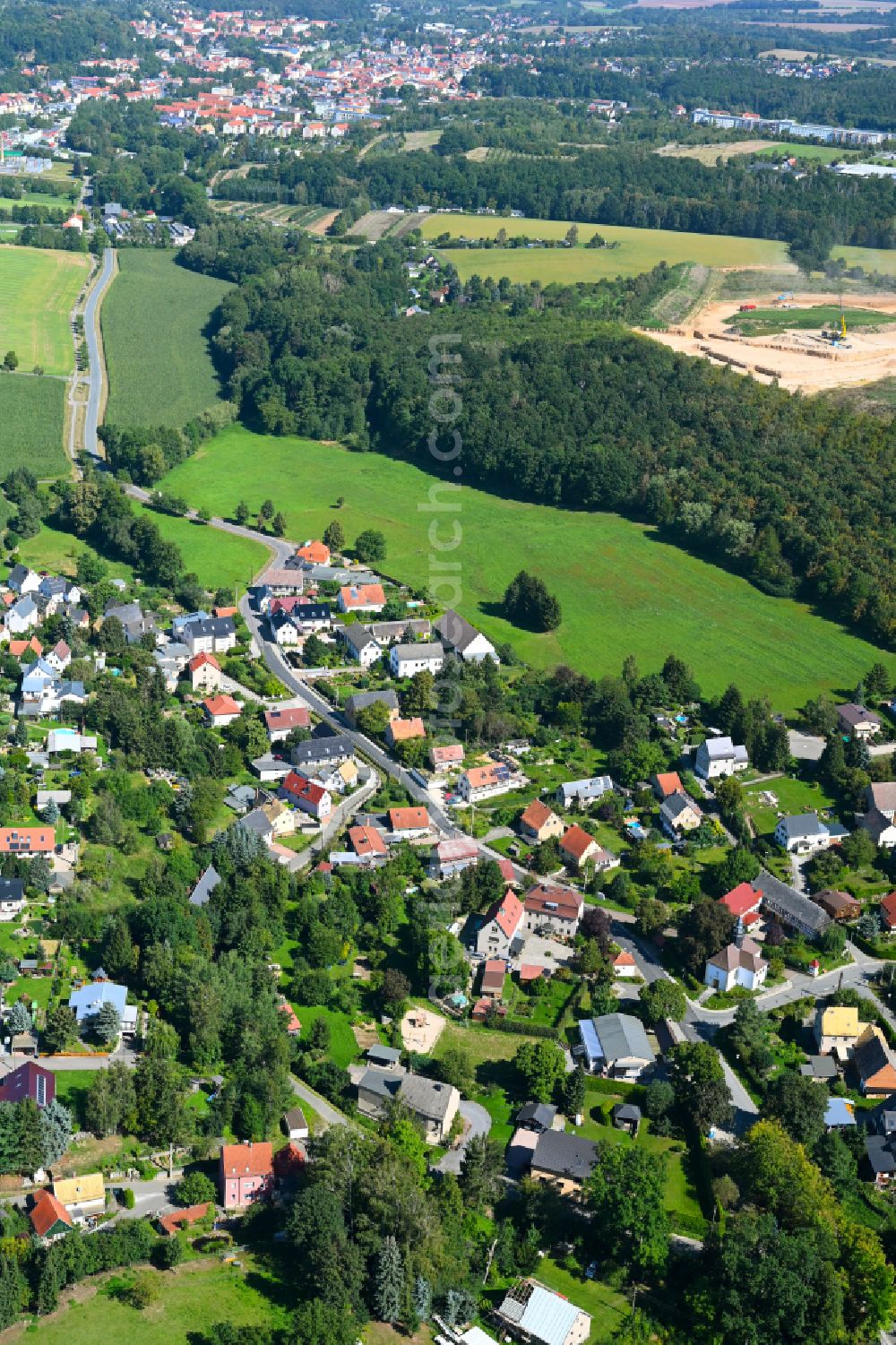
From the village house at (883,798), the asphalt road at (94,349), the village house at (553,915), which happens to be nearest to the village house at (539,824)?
the village house at (553,915)

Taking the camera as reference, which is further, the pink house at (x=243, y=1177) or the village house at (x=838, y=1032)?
the village house at (x=838, y=1032)

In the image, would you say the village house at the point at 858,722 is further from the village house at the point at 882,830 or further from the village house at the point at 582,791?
the village house at the point at 582,791

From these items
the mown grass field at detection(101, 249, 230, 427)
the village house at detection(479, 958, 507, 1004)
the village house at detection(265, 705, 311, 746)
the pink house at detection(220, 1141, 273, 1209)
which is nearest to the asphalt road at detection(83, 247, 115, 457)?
the mown grass field at detection(101, 249, 230, 427)

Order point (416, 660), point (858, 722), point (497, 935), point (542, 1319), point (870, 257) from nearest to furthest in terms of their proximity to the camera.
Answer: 1. point (542, 1319)
2. point (497, 935)
3. point (858, 722)
4. point (416, 660)
5. point (870, 257)

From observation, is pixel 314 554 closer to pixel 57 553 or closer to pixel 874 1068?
pixel 57 553

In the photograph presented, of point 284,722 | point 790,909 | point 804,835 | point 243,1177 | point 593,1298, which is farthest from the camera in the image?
point 284,722

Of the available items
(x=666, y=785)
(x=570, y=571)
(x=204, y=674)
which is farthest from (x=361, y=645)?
(x=666, y=785)

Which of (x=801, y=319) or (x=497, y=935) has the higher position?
(x=801, y=319)
